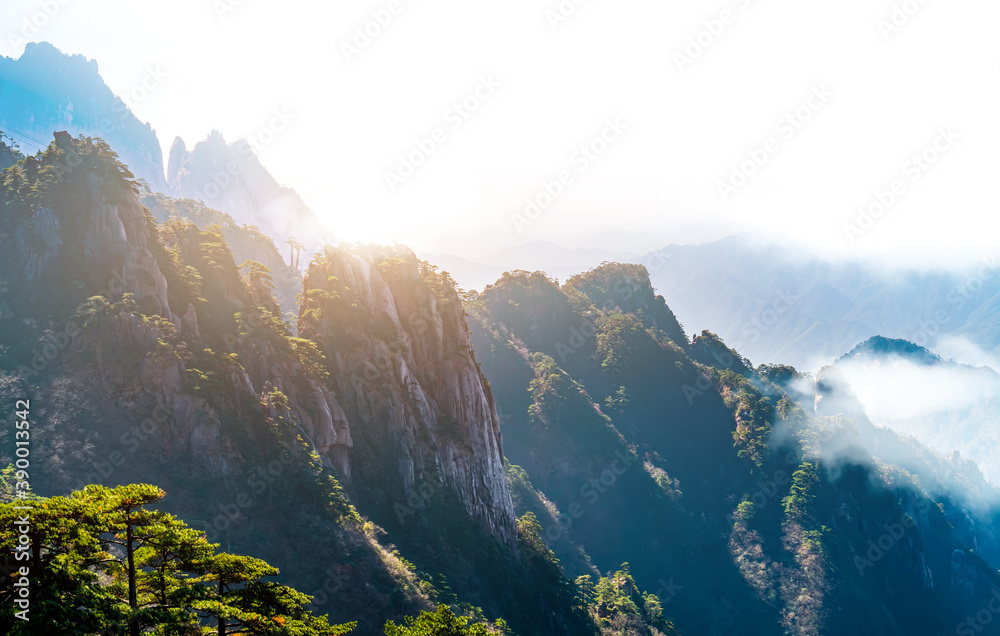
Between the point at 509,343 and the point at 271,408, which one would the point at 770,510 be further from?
the point at 271,408

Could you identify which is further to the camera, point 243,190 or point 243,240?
point 243,190

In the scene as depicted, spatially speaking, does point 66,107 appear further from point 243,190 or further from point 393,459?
point 393,459

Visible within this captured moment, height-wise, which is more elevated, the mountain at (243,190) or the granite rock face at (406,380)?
the mountain at (243,190)

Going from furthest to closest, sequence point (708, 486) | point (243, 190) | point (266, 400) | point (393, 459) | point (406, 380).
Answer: point (243, 190), point (708, 486), point (406, 380), point (393, 459), point (266, 400)

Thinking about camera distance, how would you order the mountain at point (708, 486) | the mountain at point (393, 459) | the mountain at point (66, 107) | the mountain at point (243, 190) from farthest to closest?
the mountain at point (243, 190)
the mountain at point (66, 107)
the mountain at point (708, 486)
the mountain at point (393, 459)

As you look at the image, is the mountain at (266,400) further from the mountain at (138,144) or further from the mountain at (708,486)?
the mountain at (138,144)

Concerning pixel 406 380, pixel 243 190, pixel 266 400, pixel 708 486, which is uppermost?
pixel 243 190

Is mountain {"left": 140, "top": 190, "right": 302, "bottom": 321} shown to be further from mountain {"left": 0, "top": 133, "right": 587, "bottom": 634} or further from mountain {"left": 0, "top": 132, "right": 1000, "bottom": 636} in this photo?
mountain {"left": 0, "top": 133, "right": 587, "bottom": 634}

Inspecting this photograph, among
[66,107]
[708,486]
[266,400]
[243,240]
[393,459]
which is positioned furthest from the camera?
[66,107]

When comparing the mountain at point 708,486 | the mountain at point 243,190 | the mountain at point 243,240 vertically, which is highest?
the mountain at point 243,190

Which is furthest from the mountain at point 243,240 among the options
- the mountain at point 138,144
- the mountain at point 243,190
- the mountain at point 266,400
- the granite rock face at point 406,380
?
the mountain at point 266,400

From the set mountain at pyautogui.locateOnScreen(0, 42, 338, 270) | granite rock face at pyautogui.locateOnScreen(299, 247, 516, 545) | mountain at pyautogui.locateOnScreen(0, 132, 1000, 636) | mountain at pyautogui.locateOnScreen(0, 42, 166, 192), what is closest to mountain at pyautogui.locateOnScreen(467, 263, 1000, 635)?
mountain at pyautogui.locateOnScreen(0, 132, 1000, 636)

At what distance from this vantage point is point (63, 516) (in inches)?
542

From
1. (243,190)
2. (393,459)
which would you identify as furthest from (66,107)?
(393,459)
